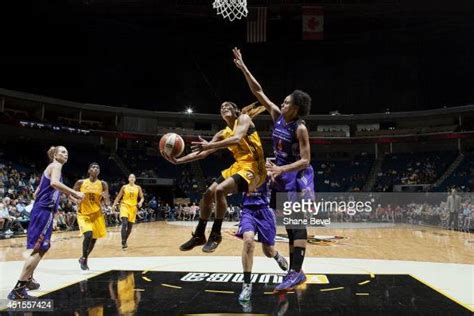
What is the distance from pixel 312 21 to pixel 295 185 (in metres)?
19.5

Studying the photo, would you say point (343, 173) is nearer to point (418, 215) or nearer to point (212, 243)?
point (418, 215)

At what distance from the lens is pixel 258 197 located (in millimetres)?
5172

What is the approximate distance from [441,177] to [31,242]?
28.7 meters

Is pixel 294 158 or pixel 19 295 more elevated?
pixel 294 158

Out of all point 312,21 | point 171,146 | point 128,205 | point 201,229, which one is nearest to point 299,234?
point 201,229

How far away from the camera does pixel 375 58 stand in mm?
31547

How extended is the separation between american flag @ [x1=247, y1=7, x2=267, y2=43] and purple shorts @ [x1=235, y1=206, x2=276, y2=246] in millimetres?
16835

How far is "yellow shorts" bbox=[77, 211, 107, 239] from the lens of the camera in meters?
7.52

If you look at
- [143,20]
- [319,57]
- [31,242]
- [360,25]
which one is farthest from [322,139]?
[31,242]

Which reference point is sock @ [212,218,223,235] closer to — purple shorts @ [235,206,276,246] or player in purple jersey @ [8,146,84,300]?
purple shorts @ [235,206,276,246]

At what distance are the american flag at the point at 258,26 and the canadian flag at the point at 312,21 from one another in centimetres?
276

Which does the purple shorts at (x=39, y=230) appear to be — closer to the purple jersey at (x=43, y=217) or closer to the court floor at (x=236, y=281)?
the purple jersey at (x=43, y=217)

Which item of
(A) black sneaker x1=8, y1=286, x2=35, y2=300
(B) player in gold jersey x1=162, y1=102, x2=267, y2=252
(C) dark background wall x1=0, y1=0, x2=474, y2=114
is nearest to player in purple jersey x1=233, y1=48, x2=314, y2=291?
(B) player in gold jersey x1=162, y1=102, x2=267, y2=252

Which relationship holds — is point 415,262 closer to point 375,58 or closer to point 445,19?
point 445,19
